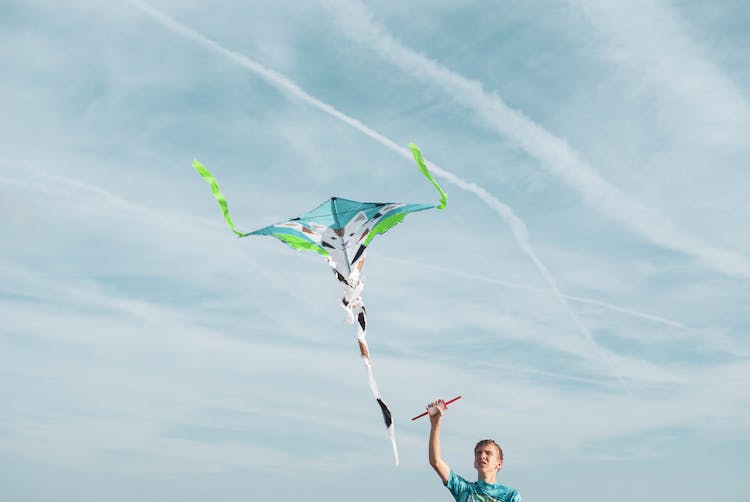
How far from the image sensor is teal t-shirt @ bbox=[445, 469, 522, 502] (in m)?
14.2

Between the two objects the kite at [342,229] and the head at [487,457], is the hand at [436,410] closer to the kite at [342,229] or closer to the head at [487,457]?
the head at [487,457]

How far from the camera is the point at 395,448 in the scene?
637 inches

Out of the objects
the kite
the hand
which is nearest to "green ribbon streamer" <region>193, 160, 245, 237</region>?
the kite

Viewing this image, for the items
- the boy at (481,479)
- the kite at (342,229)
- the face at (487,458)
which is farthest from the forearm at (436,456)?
the kite at (342,229)

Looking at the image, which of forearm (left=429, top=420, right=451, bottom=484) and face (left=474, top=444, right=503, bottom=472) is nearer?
forearm (left=429, top=420, right=451, bottom=484)

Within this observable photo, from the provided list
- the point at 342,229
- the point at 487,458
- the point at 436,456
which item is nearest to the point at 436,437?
the point at 436,456

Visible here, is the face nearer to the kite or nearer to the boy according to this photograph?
the boy

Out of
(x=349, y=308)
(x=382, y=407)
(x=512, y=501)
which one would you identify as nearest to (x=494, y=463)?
(x=512, y=501)

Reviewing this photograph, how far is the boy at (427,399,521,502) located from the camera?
14.2m

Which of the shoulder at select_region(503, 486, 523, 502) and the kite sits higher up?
the kite

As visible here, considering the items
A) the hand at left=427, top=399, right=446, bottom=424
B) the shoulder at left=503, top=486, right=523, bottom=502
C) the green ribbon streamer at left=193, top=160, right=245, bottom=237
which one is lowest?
the shoulder at left=503, top=486, right=523, bottom=502

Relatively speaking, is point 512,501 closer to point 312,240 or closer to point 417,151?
point 417,151

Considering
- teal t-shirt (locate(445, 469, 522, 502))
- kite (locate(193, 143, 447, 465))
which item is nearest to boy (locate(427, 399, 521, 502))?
teal t-shirt (locate(445, 469, 522, 502))

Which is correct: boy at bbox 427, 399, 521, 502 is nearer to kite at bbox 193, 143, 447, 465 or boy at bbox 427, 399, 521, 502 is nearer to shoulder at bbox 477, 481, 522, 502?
shoulder at bbox 477, 481, 522, 502
